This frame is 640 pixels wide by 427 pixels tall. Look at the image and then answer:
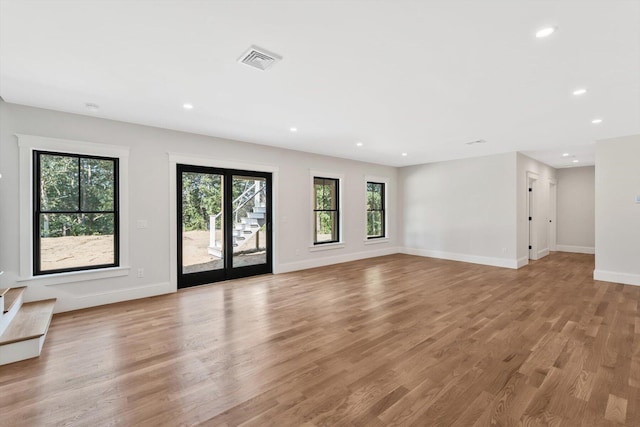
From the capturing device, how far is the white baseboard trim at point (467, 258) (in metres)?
6.44

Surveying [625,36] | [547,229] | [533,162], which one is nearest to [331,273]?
[625,36]

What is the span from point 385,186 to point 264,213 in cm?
417

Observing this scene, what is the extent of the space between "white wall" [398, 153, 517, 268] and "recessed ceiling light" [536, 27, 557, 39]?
5.00 m

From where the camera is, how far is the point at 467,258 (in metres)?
7.18

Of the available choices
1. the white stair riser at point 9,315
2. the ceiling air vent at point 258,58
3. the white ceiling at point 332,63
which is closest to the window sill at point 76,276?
the white stair riser at point 9,315

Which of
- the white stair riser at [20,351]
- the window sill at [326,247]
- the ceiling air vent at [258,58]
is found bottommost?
the white stair riser at [20,351]

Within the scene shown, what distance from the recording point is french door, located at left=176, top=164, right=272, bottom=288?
491 cm

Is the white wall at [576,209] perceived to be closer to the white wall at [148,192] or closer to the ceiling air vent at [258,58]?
the white wall at [148,192]

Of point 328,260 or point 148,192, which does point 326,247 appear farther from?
point 148,192

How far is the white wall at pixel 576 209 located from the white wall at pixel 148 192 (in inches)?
285

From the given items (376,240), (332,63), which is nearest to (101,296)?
(332,63)

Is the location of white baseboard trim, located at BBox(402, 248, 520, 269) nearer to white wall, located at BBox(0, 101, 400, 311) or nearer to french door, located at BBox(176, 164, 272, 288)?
white wall, located at BBox(0, 101, 400, 311)

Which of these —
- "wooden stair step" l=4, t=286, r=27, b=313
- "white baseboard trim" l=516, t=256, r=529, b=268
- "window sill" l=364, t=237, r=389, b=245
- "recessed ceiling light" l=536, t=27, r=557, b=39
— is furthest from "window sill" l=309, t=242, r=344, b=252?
"recessed ceiling light" l=536, t=27, r=557, b=39

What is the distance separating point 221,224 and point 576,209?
10.1 m
